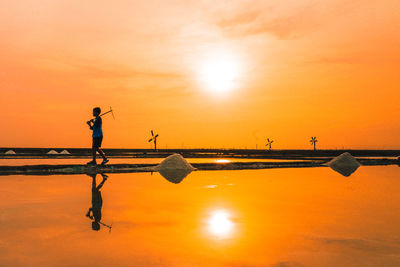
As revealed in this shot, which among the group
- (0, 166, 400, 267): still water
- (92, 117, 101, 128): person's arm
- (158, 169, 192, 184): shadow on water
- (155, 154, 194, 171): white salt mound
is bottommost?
(0, 166, 400, 267): still water

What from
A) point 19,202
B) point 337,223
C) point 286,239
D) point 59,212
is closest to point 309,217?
point 337,223

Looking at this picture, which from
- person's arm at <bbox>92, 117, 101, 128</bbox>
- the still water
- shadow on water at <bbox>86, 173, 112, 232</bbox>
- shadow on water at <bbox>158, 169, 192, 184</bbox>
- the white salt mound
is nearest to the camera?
the still water

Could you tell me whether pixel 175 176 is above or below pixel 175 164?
below

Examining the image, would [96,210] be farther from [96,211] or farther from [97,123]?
[97,123]

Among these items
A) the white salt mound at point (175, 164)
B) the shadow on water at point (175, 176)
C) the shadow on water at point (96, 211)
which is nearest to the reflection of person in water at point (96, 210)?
the shadow on water at point (96, 211)

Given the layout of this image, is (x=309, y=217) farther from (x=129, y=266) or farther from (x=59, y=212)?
(x=59, y=212)

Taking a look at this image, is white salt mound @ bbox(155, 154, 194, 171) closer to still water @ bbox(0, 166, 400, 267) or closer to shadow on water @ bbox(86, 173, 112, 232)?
shadow on water @ bbox(86, 173, 112, 232)

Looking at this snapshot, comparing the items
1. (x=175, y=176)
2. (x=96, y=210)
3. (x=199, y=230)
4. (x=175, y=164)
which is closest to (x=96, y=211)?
(x=96, y=210)

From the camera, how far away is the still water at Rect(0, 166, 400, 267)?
14.8 feet

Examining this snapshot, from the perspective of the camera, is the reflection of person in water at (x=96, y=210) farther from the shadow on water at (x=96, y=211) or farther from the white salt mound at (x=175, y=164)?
the white salt mound at (x=175, y=164)

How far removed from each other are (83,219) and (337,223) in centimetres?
415

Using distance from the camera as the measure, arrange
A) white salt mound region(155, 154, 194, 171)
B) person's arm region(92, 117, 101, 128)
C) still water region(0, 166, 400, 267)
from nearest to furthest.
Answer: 1. still water region(0, 166, 400, 267)
2. person's arm region(92, 117, 101, 128)
3. white salt mound region(155, 154, 194, 171)

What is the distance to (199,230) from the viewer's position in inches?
239

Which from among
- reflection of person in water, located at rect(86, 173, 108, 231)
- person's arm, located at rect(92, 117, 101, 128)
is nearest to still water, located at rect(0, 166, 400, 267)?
reflection of person in water, located at rect(86, 173, 108, 231)
